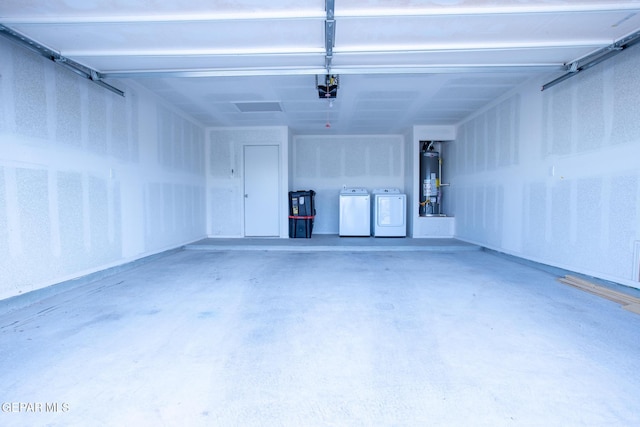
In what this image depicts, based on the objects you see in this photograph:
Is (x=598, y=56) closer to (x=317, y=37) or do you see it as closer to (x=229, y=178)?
(x=317, y=37)

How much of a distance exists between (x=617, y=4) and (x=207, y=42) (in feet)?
9.84

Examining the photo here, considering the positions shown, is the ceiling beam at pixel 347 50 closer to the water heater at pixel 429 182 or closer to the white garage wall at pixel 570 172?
the white garage wall at pixel 570 172

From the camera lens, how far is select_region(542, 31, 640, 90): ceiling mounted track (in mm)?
2473

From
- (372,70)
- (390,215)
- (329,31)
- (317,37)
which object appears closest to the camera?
(329,31)

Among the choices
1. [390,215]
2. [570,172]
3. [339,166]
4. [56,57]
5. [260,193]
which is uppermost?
[56,57]

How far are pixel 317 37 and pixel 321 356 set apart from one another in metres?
2.38

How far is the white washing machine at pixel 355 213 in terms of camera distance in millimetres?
6215

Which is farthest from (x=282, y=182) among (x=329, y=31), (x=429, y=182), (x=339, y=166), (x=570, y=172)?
(x=570, y=172)

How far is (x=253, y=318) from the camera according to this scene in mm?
2174

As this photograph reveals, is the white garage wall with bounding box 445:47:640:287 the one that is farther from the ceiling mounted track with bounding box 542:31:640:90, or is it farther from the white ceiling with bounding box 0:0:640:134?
the white ceiling with bounding box 0:0:640:134

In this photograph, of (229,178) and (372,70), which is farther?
(229,178)

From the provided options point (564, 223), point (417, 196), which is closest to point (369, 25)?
point (564, 223)

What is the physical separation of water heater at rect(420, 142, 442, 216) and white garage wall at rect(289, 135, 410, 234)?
2.03 feet

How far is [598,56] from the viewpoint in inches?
111
